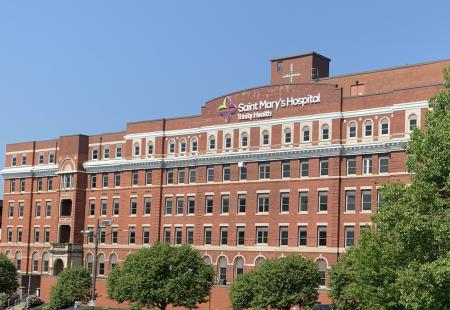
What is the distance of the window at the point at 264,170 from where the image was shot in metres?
77.7

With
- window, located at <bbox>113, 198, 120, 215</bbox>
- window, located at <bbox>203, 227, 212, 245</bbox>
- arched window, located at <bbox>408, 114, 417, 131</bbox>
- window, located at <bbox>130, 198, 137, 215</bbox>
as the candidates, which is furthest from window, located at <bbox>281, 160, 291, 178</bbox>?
window, located at <bbox>113, 198, 120, 215</bbox>

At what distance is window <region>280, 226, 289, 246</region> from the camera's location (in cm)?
7531

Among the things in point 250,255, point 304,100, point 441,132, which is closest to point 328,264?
point 250,255

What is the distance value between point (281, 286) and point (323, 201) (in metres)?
14.4

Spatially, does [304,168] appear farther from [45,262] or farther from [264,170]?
[45,262]

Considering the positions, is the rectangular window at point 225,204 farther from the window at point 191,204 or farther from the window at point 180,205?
the window at point 180,205

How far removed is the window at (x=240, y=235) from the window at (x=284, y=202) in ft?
16.6

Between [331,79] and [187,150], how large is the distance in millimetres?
17223

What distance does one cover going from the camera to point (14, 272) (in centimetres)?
9019

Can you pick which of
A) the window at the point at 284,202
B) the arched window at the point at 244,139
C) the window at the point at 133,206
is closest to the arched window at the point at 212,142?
the arched window at the point at 244,139

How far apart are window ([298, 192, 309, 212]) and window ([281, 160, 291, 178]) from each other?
2420 mm

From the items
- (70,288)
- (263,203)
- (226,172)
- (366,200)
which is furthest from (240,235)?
(70,288)

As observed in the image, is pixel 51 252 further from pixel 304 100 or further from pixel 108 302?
pixel 304 100

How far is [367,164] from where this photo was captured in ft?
233
